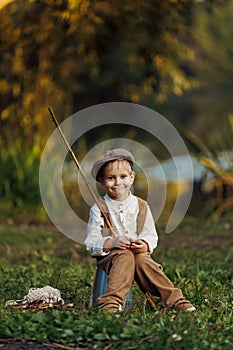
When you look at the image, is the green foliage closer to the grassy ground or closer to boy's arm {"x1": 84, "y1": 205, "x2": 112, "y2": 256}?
the grassy ground

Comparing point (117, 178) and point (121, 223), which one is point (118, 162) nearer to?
point (117, 178)

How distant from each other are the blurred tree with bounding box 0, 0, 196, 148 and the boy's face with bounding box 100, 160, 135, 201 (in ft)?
17.2

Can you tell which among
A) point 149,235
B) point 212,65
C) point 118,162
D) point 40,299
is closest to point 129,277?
point 149,235

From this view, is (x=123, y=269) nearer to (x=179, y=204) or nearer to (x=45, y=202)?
(x=45, y=202)

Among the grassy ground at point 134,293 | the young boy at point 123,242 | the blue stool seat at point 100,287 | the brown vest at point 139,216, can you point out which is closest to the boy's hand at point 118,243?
the young boy at point 123,242

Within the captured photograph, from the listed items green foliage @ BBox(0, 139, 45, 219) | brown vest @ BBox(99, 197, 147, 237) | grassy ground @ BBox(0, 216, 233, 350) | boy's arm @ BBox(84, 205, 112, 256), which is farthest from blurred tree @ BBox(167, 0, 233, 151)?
boy's arm @ BBox(84, 205, 112, 256)

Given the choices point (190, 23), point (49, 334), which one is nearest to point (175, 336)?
point (49, 334)

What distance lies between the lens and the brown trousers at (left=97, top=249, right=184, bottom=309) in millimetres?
4848

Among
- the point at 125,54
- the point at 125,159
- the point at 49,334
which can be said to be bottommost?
the point at 49,334

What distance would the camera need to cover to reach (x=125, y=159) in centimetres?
504

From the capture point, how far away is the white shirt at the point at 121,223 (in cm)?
498

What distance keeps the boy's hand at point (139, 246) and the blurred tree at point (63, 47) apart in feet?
18.0

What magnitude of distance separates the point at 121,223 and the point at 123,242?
0.19 meters

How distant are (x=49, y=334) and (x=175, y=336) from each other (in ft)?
2.07
